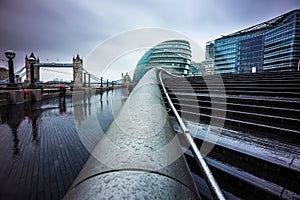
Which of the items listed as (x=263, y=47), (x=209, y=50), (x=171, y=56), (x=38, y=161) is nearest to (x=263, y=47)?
(x=263, y=47)

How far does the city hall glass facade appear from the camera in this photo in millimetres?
48812

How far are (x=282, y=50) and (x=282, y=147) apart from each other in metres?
67.1

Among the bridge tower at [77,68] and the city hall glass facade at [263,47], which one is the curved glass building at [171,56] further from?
the bridge tower at [77,68]

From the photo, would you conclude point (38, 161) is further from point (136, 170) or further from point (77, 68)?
point (77, 68)

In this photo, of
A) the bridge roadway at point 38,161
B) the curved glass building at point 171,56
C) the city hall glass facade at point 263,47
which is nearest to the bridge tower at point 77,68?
the curved glass building at point 171,56

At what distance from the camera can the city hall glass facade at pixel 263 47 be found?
48.8 metres

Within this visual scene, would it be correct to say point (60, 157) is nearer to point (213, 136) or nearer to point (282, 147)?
point (213, 136)

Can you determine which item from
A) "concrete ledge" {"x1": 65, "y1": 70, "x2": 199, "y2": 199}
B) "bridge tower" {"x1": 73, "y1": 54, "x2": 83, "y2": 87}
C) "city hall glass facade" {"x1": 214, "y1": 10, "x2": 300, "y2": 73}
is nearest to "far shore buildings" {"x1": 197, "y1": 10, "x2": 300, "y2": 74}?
"city hall glass facade" {"x1": 214, "y1": 10, "x2": 300, "y2": 73}

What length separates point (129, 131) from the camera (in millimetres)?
1272

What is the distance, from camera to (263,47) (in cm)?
6009

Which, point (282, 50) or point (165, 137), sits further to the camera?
point (282, 50)

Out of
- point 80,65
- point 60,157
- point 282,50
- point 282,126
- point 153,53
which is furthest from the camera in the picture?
point 153,53

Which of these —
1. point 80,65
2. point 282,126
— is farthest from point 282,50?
point 282,126

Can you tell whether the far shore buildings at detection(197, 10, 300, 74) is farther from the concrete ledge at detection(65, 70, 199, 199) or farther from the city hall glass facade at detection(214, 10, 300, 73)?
the concrete ledge at detection(65, 70, 199, 199)
